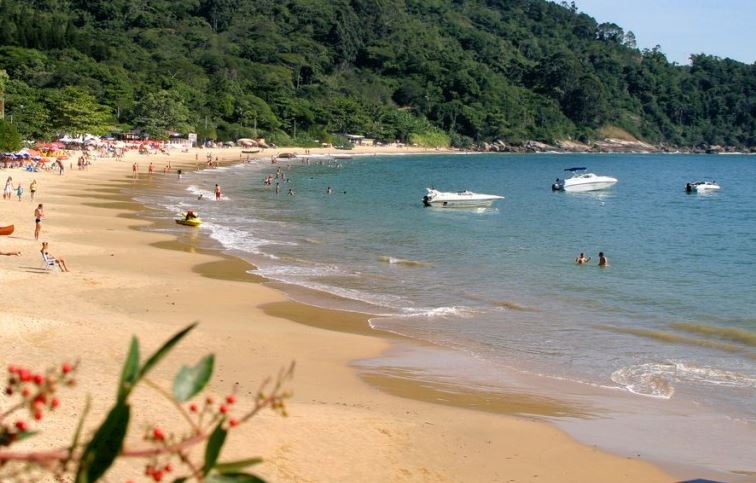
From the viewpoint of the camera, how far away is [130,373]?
6.36 feet

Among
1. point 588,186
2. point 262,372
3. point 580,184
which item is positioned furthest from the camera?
point 588,186

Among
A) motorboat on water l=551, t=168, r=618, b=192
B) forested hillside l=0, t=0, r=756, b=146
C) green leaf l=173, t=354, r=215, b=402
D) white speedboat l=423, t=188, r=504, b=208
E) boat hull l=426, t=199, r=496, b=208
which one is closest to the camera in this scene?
green leaf l=173, t=354, r=215, b=402

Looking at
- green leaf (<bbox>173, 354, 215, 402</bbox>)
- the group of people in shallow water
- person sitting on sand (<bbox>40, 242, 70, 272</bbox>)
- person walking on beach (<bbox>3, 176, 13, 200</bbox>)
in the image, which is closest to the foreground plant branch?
green leaf (<bbox>173, 354, 215, 402</bbox>)

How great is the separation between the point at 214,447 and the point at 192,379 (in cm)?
17

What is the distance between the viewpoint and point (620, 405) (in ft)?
49.5

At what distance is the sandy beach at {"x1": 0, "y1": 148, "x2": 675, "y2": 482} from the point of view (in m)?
11.4

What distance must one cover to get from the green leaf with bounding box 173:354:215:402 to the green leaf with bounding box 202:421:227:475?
0.33 ft

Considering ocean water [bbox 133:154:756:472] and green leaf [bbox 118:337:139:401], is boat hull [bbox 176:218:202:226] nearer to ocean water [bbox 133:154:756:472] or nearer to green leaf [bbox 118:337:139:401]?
ocean water [bbox 133:154:756:472]

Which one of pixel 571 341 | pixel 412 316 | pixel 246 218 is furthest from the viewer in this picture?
pixel 246 218

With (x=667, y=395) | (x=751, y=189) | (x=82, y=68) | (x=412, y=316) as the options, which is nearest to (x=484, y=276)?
(x=412, y=316)

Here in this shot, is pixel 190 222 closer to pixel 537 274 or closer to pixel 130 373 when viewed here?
pixel 537 274

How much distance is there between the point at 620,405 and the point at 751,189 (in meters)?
85.5

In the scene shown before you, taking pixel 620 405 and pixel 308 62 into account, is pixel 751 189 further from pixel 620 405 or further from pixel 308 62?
pixel 308 62

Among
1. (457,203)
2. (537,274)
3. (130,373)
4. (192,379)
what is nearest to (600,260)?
A: (537,274)
